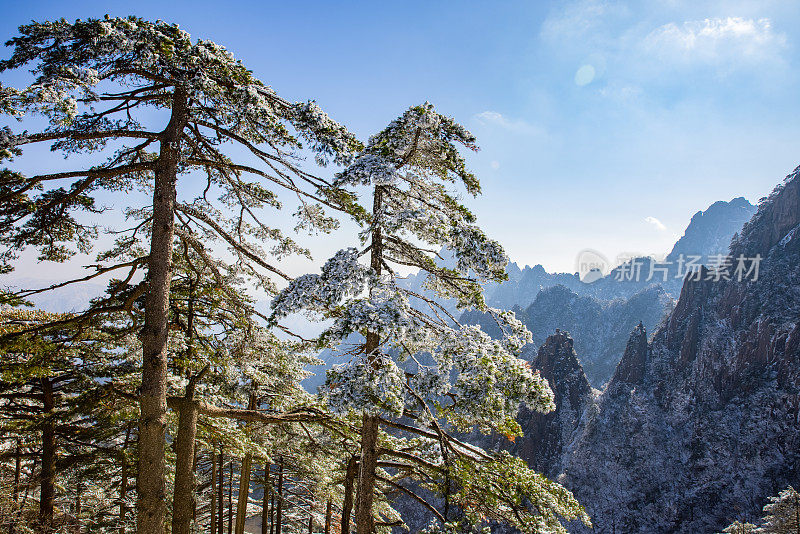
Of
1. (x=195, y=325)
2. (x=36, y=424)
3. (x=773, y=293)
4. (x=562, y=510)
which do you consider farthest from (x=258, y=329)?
(x=773, y=293)

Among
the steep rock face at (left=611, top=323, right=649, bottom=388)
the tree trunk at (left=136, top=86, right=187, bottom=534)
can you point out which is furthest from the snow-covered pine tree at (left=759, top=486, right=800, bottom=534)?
the steep rock face at (left=611, top=323, right=649, bottom=388)

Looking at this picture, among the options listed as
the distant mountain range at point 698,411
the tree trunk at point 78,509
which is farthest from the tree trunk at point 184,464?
the distant mountain range at point 698,411

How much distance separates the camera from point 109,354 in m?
8.98

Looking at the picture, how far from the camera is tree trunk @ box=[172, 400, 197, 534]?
725 cm

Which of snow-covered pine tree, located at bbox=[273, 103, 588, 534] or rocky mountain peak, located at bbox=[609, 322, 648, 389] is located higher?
snow-covered pine tree, located at bbox=[273, 103, 588, 534]

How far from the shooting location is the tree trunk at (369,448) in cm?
614

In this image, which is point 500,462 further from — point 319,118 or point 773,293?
point 773,293

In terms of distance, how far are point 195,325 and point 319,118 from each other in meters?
5.13

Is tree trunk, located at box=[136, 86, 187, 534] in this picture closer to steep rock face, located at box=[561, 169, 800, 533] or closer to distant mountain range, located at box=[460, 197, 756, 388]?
steep rock face, located at box=[561, 169, 800, 533]

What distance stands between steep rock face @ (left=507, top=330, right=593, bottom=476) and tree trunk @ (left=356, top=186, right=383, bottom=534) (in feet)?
182

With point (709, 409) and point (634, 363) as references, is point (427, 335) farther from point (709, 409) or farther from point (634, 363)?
point (634, 363)

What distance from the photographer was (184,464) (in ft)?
24.5

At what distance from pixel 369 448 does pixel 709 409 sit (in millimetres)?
60317


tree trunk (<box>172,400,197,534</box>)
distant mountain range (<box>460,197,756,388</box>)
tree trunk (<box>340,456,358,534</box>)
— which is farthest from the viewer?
distant mountain range (<box>460,197,756,388</box>)
